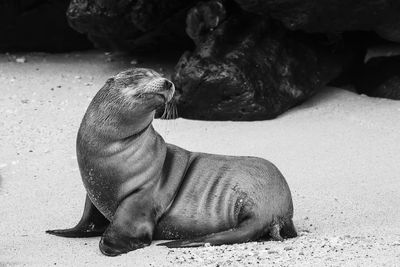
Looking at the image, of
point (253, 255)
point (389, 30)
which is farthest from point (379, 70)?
point (253, 255)

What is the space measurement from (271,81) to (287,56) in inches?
14.4

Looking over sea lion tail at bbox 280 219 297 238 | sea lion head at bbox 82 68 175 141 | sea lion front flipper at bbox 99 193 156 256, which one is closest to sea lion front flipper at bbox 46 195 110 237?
sea lion front flipper at bbox 99 193 156 256

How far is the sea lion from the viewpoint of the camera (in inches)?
210

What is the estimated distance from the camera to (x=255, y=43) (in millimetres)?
8719

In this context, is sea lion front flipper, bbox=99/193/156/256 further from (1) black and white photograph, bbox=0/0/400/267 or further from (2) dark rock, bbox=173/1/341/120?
(2) dark rock, bbox=173/1/341/120

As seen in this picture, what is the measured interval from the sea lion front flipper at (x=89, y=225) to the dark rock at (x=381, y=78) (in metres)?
4.20

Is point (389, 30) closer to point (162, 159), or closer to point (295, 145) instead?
point (295, 145)

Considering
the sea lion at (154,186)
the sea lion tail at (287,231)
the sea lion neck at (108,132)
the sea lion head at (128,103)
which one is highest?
the sea lion head at (128,103)

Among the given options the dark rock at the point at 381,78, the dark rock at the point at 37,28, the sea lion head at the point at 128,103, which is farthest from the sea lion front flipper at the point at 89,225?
the dark rock at the point at 37,28

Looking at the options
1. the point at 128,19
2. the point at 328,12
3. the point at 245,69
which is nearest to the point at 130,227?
the point at 245,69

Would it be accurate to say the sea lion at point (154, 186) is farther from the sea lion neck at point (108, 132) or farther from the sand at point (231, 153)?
the sand at point (231, 153)

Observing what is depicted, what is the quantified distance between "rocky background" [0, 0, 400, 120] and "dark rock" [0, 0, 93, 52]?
804 mm

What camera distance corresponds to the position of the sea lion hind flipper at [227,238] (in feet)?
17.1

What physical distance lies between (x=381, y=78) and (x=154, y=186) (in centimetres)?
428
